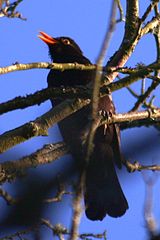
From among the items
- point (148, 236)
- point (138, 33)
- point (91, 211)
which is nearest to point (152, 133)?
point (148, 236)

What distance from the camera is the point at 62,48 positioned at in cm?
660

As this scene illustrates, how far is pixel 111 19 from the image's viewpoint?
5.37ft

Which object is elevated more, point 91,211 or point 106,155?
point 106,155

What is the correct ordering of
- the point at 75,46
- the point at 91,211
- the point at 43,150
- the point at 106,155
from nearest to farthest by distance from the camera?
the point at 43,150, the point at 91,211, the point at 106,155, the point at 75,46

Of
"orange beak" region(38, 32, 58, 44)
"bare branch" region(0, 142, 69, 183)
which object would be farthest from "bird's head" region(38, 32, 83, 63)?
"bare branch" region(0, 142, 69, 183)

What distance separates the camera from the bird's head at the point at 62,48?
21.2 ft

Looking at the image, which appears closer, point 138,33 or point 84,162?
point 84,162

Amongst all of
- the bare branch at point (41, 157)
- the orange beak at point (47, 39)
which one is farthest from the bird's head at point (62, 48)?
the bare branch at point (41, 157)

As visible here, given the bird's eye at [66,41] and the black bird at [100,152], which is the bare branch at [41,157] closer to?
the black bird at [100,152]

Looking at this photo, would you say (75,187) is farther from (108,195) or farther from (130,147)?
(108,195)

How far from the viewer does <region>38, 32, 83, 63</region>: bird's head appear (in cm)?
648

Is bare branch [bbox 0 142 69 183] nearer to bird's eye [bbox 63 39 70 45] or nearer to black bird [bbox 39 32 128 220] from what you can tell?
black bird [bbox 39 32 128 220]

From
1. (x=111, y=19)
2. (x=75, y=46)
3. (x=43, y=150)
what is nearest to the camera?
(x=111, y=19)

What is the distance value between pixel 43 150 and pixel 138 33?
3.51 feet
